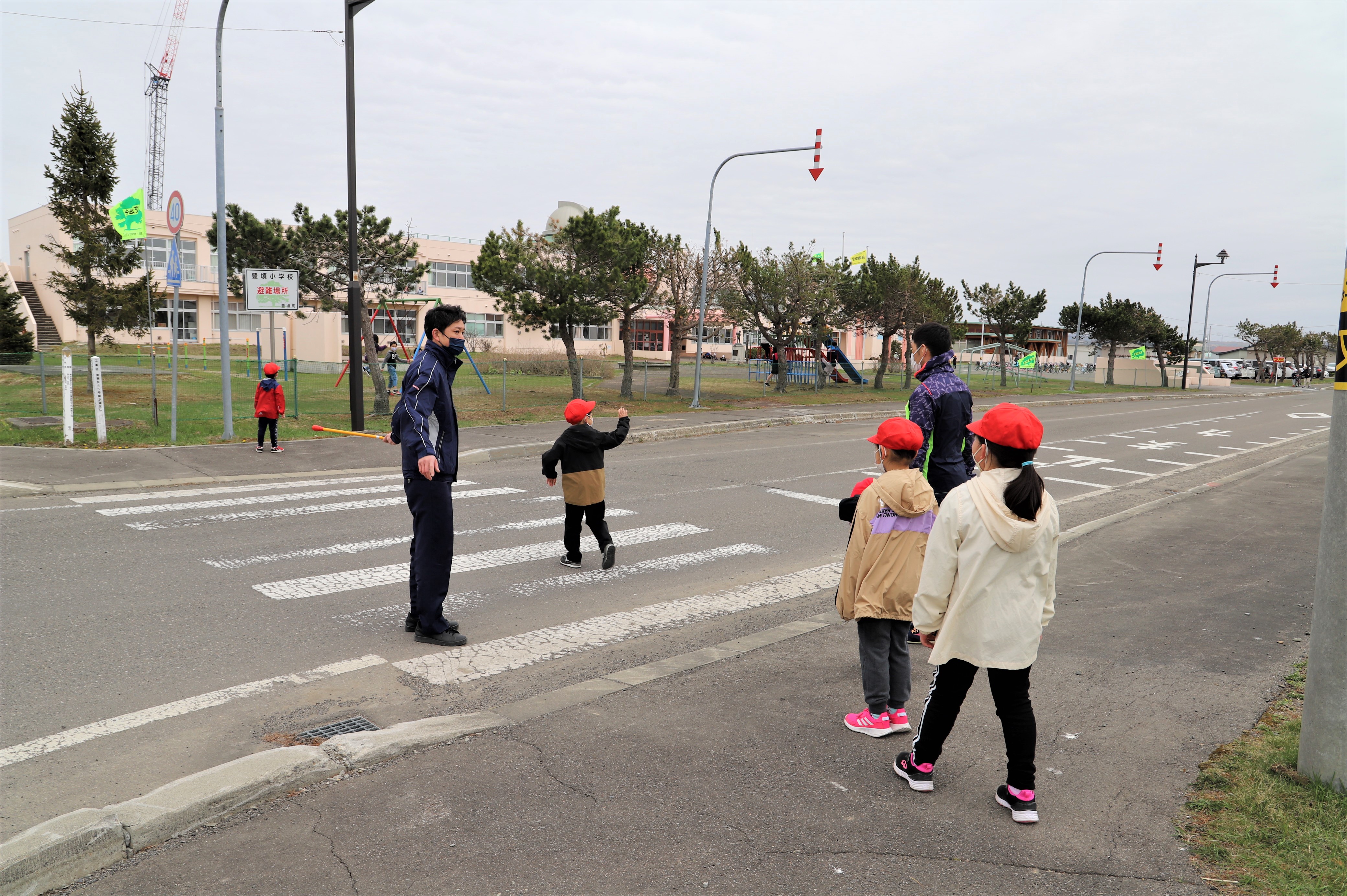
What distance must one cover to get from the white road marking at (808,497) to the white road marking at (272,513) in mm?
4862

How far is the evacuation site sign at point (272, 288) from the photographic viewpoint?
667 inches

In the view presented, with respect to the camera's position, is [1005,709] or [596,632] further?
[596,632]

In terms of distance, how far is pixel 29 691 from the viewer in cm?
463

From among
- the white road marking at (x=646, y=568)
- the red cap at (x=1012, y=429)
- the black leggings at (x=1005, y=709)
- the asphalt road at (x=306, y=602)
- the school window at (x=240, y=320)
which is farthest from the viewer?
the school window at (x=240, y=320)

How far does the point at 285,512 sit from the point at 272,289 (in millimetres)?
9119

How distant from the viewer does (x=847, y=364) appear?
43969 millimetres

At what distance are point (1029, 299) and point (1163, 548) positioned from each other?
41713 millimetres

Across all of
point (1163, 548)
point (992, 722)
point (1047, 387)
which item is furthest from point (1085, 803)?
point (1047, 387)

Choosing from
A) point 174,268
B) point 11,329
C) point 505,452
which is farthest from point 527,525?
point 11,329

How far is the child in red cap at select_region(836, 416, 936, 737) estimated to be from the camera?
13.6 feet

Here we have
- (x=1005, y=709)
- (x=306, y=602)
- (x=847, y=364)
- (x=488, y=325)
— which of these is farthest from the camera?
(x=488, y=325)

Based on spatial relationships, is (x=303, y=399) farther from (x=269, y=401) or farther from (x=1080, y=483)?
(x=1080, y=483)

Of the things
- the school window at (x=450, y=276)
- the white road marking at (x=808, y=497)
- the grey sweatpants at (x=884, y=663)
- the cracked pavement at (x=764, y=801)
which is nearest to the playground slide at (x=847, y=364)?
the school window at (x=450, y=276)

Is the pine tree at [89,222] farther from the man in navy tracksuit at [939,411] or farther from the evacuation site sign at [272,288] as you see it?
the man in navy tracksuit at [939,411]
